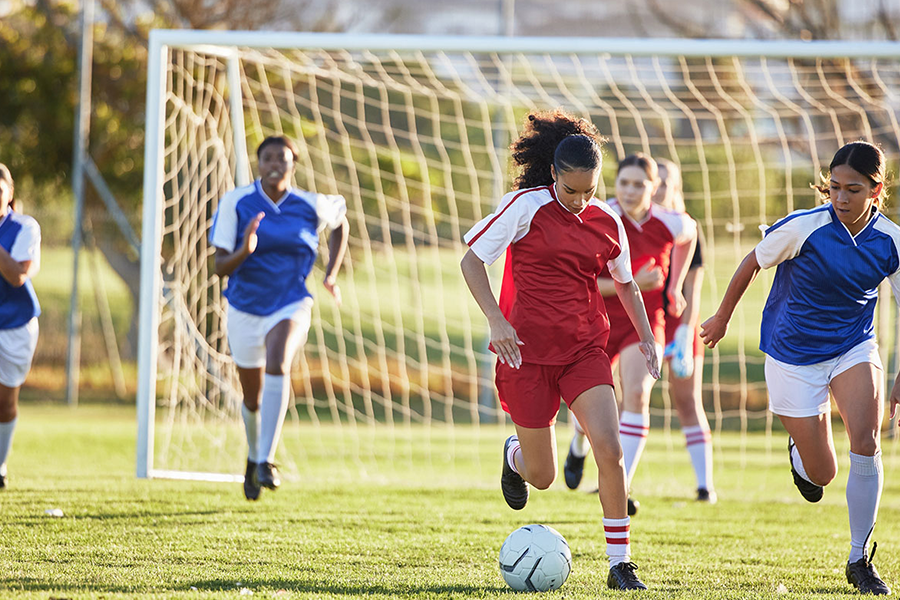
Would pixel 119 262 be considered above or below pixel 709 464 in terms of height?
above

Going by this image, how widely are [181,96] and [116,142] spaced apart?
6504mm

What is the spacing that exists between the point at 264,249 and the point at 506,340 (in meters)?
2.64

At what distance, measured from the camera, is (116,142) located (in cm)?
1445

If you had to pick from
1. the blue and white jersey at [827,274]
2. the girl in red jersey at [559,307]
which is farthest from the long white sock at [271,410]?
the blue and white jersey at [827,274]

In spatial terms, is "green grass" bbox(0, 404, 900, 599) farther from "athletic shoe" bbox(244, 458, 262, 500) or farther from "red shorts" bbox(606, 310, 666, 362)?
"red shorts" bbox(606, 310, 666, 362)

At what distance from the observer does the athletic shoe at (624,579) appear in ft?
13.3

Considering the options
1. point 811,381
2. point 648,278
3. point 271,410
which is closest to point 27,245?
point 271,410

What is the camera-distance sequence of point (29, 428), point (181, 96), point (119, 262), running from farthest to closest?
point (119, 262) → point (29, 428) → point (181, 96)

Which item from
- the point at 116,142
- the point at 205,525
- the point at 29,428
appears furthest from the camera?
the point at 116,142

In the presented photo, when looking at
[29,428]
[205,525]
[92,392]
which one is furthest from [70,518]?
[92,392]

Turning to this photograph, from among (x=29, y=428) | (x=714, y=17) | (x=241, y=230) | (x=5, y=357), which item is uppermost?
(x=714, y=17)

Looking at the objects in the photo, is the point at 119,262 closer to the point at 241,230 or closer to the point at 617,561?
the point at 241,230

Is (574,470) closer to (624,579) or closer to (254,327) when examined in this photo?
(254,327)

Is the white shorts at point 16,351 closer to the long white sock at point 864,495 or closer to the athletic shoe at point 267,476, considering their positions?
the athletic shoe at point 267,476
